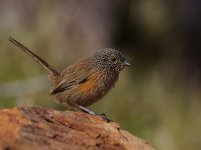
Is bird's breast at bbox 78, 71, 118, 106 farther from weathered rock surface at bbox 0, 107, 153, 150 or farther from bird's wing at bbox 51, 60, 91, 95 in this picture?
weathered rock surface at bbox 0, 107, 153, 150

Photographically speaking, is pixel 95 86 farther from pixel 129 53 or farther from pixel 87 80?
pixel 129 53

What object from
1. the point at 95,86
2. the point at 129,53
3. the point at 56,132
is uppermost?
the point at 129,53

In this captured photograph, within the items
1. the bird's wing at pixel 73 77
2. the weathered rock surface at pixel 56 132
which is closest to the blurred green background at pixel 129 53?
the bird's wing at pixel 73 77

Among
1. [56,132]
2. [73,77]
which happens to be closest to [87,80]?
[73,77]

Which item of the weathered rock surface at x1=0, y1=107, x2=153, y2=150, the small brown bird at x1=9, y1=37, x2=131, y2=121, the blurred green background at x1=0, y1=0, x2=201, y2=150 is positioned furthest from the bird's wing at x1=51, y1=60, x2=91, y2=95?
the blurred green background at x1=0, y1=0, x2=201, y2=150

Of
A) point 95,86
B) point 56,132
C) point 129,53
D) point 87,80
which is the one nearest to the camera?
point 56,132

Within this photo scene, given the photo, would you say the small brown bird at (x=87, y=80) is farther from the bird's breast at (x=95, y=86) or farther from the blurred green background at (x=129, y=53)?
the blurred green background at (x=129, y=53)

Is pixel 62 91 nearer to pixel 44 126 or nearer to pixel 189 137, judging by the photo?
pixel 44 126

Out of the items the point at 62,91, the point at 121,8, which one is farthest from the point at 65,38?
the point at 62,91
